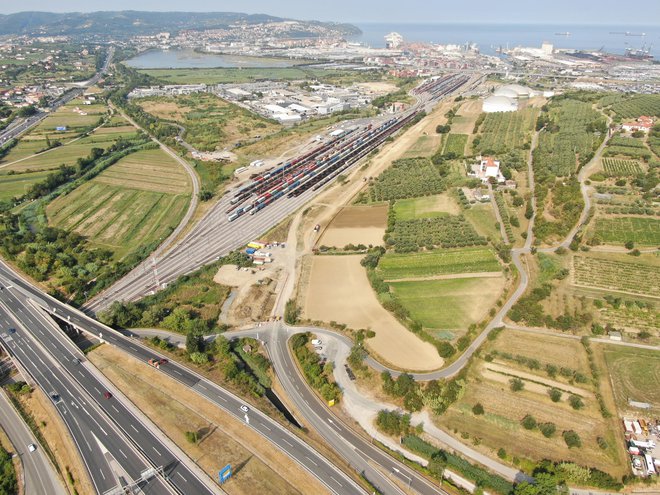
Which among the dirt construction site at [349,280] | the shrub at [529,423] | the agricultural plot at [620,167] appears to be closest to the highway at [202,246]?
the dirt construction site at [349,280]

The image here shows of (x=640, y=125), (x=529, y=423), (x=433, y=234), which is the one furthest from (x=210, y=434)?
(x=640, y=125)

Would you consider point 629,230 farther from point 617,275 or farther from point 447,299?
point 447,299

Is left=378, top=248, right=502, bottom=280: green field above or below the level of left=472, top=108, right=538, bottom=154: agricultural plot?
below

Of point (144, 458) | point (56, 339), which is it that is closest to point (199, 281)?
point (56, 339)

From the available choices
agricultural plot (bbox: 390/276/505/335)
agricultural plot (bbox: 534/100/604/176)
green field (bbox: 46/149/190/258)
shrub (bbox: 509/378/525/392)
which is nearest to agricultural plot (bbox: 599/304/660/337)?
agricultural plot (bbox: 390/276/505/335)

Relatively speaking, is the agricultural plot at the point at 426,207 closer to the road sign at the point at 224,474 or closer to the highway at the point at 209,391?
the highway at the point at 209,391

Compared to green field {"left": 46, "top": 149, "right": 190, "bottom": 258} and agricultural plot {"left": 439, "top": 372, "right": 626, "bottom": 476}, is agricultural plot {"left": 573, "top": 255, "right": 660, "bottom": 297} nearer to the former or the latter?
agricultural plot {"left": 439, "top": 372, "right": 626, "bottom": 476}

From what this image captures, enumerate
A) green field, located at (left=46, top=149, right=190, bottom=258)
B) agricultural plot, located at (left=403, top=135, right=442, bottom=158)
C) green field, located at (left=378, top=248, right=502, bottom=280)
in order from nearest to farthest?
green field, located at (left=378, top=248, right=502, bottom=280)
green field, located at (left=46, top=149, right=190, bottom=258)
agricultural plot, located at (left=403, top=135, right=442, bottom=158)
